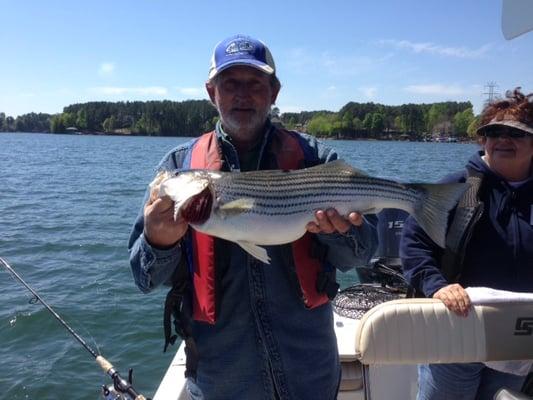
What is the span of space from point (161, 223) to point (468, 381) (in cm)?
288

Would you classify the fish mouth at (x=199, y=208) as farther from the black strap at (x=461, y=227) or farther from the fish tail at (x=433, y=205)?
the black strap at (x=461, y=227)

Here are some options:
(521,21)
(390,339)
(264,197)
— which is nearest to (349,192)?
(264,197)

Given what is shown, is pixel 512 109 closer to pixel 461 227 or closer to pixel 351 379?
pixel 461 227

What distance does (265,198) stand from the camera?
10.5 ft

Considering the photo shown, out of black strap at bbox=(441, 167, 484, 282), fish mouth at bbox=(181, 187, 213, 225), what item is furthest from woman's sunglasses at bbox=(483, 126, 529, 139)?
fish mouth at bbox=(181, 187, 213, 225)

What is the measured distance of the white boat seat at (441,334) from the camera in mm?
3926

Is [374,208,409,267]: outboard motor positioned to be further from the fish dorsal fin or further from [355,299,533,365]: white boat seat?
the fish dorsal fin

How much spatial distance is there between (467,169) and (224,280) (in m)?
2.40

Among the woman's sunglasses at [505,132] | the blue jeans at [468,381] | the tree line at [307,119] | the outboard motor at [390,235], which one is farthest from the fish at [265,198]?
the tree line at [307,119]

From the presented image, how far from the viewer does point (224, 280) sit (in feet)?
10.9

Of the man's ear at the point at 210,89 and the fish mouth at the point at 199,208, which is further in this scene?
the man's ear at the point at 210,89

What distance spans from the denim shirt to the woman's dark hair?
1719 mm

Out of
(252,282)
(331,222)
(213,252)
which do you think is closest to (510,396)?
(331,222)

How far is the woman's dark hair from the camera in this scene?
13.6 feet
